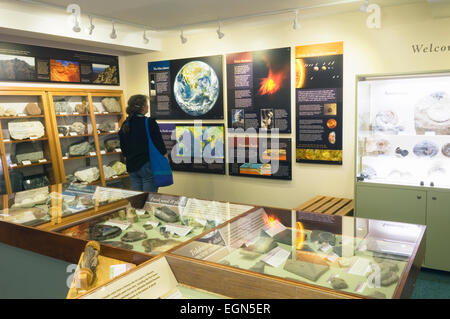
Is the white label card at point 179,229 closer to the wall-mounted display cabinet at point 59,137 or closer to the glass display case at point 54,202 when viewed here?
the glass display case at point 54,202

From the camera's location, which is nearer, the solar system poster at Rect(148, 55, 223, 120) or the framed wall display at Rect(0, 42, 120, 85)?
the framed wall display at Rect(0, 42, 120, 85)

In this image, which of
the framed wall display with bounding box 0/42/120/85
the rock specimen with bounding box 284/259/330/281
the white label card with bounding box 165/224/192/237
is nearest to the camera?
the rock specimen with bounding box 284/259/330/281

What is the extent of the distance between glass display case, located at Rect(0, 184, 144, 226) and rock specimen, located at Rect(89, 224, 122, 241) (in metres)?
0.33

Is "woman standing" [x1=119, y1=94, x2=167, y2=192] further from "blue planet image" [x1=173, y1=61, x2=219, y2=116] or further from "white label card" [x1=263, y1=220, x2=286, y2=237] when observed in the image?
"white label card" [x1=263, y1=220, x2=286, y2=237]

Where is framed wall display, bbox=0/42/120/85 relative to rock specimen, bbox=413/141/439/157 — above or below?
above

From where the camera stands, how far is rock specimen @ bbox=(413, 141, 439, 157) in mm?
Result: 3586

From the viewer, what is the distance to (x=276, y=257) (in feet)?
5.72

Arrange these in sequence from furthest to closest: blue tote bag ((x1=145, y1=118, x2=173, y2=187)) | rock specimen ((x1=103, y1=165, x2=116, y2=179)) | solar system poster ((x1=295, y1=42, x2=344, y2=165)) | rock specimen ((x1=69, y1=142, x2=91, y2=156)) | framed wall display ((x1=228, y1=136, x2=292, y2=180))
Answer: rock specimen ((x1=103, y1=165, x2=116, y2=179)), rock specimen ((x1=69, y1=142, x2=91, y2=156)), framed wall display ((x1=228, y1=136, x2=292, y2=180)), solar system poster ((x1=295, y1=42, x2=344, y2=165)), blue tote bag ((x1=145, y1=118, x2=173, y2=187))

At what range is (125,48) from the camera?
5.64 meters

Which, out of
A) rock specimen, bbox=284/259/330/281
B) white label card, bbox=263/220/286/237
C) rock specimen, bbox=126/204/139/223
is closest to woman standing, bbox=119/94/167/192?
rock specimen, bbox=126/204/139/223

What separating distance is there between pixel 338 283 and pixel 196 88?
14.4 ft

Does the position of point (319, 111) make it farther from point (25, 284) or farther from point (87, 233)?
point (25, 284)

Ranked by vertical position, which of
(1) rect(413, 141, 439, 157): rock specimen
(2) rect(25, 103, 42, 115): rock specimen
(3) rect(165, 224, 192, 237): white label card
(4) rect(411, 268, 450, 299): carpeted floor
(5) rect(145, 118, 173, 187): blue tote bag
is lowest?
(4) rect(411, 268, 450, 299): carpeted floor
